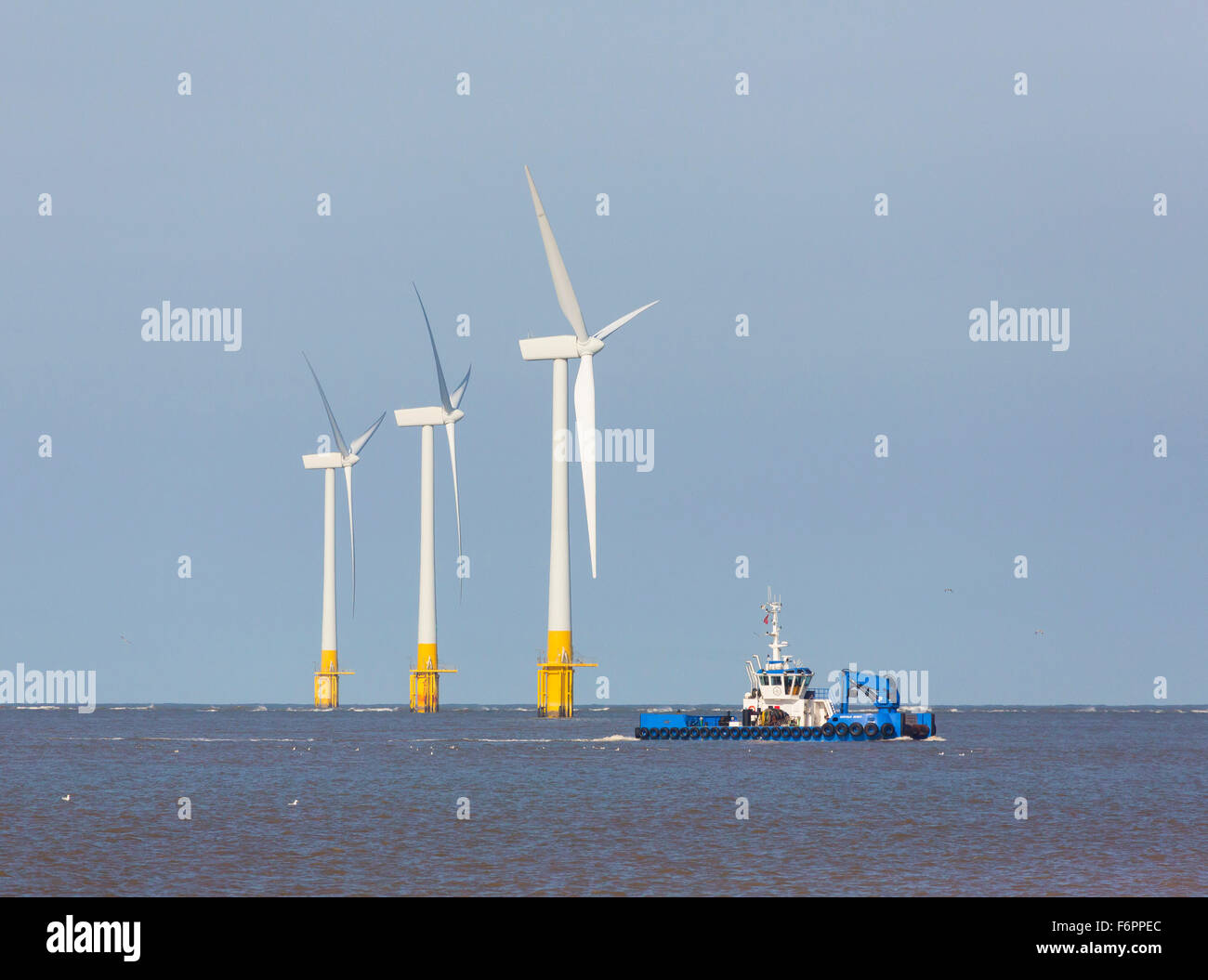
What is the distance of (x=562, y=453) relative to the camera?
176 m

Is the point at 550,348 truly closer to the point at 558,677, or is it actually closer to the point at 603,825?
the point at 558,677

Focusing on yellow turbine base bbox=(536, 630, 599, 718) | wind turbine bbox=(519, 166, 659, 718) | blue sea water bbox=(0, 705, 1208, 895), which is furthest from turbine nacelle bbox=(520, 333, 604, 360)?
blue sea water bbox=(0, 705, 1208, 895)

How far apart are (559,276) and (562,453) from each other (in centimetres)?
3186

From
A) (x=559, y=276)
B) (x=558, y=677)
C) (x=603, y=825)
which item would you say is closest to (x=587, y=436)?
(x=559, y=276)

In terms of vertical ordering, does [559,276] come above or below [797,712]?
above

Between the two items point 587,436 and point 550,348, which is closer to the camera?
point 587,436

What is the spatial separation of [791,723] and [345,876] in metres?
79.3

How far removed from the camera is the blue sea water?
4641 cm

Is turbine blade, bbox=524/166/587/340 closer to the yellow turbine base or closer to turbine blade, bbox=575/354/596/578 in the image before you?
turbine blade, bbox=575/354/596/578

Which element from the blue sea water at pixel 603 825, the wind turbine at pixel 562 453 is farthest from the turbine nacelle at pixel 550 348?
the blue sea water at pixel 603 825

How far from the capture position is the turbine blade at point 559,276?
13788cm

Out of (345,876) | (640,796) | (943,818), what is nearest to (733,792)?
(640,796)

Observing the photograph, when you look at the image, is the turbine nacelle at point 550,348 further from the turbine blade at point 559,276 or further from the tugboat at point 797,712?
the tugboat at point 797,712
